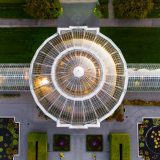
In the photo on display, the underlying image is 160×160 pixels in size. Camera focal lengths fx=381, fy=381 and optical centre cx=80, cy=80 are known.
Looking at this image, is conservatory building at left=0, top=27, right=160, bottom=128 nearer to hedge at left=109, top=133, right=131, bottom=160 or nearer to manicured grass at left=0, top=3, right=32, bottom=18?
hedge at left=109, top=133, right=131, bottom=160

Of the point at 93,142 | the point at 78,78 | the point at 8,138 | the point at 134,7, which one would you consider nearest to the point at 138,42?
the point at 134,7

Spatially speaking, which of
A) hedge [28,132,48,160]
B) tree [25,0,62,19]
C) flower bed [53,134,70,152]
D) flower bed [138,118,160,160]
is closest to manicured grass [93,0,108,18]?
tree [25,0,62,19]

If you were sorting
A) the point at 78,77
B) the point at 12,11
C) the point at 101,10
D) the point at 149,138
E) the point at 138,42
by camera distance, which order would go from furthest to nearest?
the point at 12,11 → the point at 101,10 → the point at 138,42 → the point at 149,138 → the point at 78,77

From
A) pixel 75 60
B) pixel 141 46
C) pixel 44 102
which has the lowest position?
pixel 44 102

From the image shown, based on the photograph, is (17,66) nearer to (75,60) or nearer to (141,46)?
(75,60)

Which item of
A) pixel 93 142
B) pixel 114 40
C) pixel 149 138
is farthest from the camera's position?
pixel 114 40

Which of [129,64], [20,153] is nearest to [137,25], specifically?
[129,64]

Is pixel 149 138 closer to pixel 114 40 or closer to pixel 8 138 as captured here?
pixel 114 40
